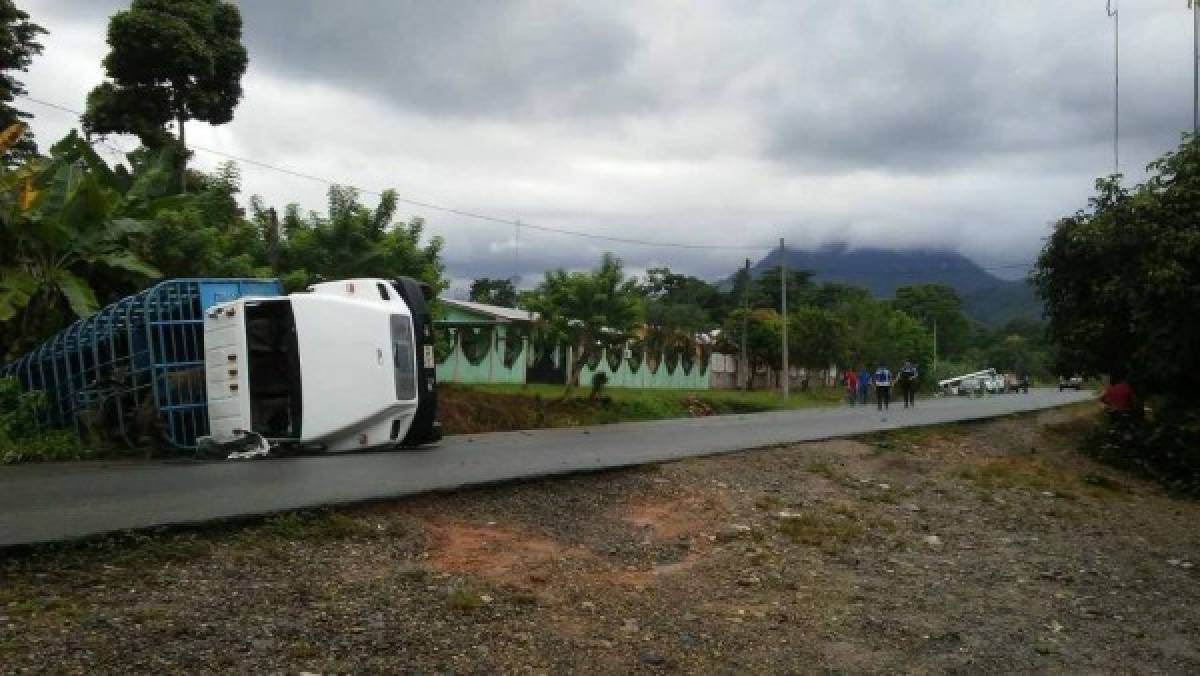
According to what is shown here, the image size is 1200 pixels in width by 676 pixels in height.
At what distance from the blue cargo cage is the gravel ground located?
239 inches

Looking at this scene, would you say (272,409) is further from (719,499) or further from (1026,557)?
(1026,557)

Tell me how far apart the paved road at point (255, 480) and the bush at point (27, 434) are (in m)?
1.14

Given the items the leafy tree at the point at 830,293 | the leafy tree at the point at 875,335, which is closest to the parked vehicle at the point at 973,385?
the leafy tree at the point at 875,335

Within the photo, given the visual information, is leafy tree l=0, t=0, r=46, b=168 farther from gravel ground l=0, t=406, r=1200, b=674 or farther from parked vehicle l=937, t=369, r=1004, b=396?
parked vehicle l=937, t=369, r=1004, b=396

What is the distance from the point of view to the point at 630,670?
17.4ft

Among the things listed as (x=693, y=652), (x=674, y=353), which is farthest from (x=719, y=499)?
(x=674, y=353)

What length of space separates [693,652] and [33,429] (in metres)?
11.8

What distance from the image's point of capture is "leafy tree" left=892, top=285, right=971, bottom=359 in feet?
356

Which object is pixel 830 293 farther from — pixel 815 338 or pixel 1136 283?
pixel 1136 283

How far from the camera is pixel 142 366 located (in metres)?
13.4

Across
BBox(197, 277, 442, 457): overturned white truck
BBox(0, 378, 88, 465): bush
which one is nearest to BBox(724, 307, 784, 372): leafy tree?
BBox(197, 277, 442, 457): overturned white truck

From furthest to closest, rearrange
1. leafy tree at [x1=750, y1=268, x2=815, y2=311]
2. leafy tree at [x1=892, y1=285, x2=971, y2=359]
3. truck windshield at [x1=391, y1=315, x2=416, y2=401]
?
leafy tree at [x1=892, y1=285, x2=971, y2=359] < leafy tree at [x1=750, y1=268, x2=815, y2=311] < truck windshield at [x1=391, y1=315, x2=416, y2=401]

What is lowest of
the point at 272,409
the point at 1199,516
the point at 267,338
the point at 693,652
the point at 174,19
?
the point at 1199,516

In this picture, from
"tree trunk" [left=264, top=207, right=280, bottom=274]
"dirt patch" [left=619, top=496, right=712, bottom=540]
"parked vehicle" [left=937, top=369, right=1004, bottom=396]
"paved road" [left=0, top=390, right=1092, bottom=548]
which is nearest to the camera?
"paved road" [left=0, top=390, right=1092, bottom=548]
